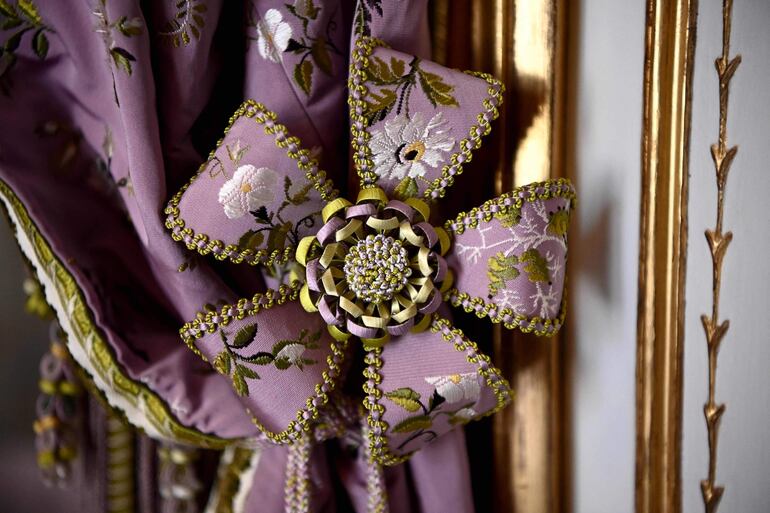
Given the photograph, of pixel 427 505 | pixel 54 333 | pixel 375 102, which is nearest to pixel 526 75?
pixel 375 102

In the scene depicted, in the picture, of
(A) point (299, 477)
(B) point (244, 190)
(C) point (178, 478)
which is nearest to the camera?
(B) point (244, 190)

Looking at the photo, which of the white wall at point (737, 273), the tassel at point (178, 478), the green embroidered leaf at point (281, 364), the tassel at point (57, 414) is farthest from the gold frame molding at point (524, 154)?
the tassel at point (57, 414)

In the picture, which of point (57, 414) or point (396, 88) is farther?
point (57, 414)

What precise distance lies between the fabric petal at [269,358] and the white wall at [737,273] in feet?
1.18

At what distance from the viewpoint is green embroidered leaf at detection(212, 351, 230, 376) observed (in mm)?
488

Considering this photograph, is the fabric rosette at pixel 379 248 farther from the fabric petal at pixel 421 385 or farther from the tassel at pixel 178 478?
the tassel at pixel 178 478

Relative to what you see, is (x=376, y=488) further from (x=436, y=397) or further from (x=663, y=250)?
(x=663, y=250)

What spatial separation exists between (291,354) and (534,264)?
8.8 inches

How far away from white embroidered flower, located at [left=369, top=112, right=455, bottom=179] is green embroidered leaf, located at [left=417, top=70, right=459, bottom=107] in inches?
0.5

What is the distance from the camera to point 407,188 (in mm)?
493

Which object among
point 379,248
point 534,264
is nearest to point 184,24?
point 379,248

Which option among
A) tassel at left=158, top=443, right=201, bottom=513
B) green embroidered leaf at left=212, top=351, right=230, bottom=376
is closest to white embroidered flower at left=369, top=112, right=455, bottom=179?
green embroidered leaf at left=212, top=351, right=230, bottom=376

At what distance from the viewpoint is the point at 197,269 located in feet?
1.71

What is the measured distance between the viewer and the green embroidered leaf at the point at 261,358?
48 cm
